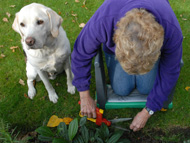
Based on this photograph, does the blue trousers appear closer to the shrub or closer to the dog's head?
the shrub

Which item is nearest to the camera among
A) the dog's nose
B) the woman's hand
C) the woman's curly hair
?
the woman's curly hair

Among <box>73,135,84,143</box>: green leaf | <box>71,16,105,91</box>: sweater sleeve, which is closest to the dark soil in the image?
<box>73,135,84,143</box>: green leaf

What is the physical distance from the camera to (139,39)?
3.70ft

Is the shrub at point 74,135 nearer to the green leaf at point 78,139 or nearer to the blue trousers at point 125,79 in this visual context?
the green leaf at point 78,139

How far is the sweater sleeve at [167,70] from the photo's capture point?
1564mm

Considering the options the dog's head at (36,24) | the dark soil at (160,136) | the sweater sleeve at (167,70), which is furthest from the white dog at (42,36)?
the dark soil at (160,136)

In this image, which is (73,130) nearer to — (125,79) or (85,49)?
(85,49)

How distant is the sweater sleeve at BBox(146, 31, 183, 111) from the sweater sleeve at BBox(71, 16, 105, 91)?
634 mm

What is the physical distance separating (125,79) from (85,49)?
0.84m

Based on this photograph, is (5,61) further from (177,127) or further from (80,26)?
(177,127)

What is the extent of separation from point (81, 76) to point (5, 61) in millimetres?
2055

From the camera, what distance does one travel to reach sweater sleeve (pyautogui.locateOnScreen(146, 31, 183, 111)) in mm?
1564

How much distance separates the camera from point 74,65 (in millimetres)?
1968

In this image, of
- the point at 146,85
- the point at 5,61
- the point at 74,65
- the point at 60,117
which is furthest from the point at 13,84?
the point at 146,85
